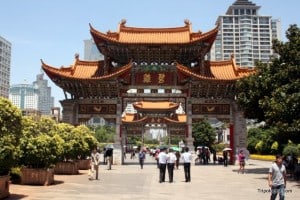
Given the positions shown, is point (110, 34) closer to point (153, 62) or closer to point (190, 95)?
point (153, 62)

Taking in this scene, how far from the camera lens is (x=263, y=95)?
21344 millimetres

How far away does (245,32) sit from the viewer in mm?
140750

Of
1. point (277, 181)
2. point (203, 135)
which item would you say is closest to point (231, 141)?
point (277, 181)

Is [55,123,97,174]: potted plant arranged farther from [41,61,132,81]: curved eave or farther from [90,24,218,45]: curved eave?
[90,24,218,45]: curved eave

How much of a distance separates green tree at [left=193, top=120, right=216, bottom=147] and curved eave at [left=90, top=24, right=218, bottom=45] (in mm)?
35790

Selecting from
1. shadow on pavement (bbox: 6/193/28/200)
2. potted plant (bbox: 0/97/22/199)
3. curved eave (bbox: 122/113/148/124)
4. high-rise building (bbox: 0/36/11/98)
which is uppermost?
high-rise building (bbox: 0/36/11/98)

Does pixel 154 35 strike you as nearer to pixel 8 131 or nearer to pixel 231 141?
pixel 231 141

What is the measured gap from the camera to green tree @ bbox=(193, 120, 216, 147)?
2687 inches

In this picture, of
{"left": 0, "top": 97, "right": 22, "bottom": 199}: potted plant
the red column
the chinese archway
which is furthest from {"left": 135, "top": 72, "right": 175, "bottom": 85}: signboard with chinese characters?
{"left": 0, "top": 97, "right": 22, "bottom": 199}: potted plant

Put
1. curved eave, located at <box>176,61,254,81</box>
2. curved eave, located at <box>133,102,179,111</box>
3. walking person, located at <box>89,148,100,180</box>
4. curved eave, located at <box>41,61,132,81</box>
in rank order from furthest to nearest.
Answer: curved eave, located at <box>133,102,179,111</box> < curved eave, located at <box>176,61,254,81</box> < curved eave, located at <box>41,61,132,81</box> < walking person, located at <box>89,148,100,180</box>

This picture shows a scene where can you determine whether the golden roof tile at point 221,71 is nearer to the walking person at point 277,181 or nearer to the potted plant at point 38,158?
the potted plant at point 38,158

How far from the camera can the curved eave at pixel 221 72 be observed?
100 feet

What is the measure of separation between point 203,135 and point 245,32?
270ft

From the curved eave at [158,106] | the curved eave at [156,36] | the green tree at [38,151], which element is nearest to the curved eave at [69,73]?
the curved eave at [156,36]
